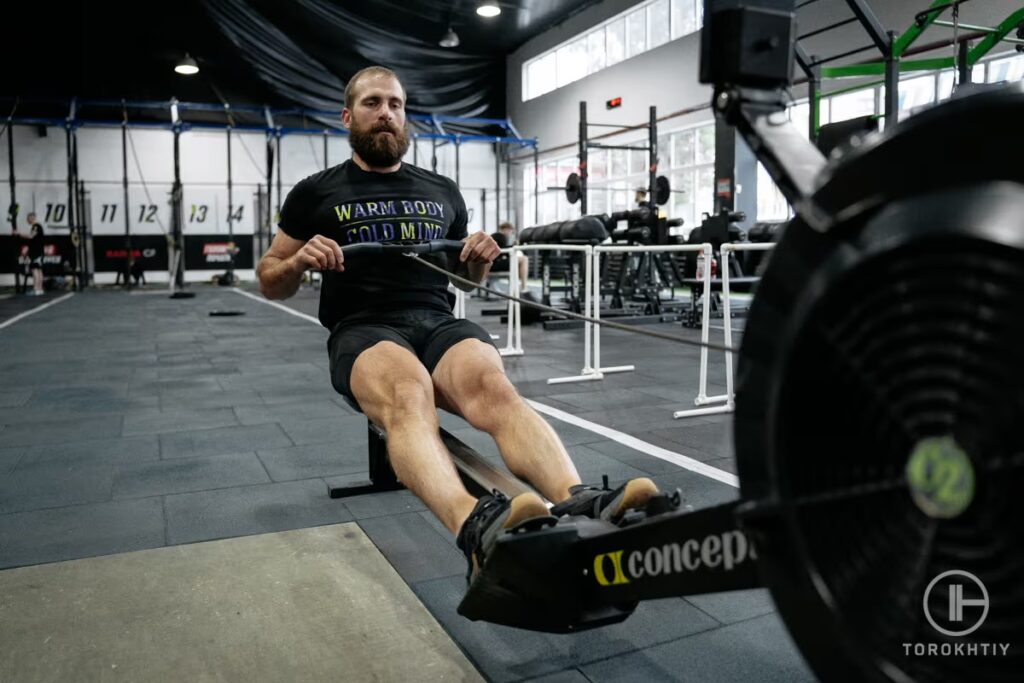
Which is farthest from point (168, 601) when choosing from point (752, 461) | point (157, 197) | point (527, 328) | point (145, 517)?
point (157, 197)

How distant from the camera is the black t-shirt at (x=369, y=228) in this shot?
2.19m

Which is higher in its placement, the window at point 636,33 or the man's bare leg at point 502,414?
the window at point 636,33

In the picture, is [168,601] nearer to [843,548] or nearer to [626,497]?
[626,497]

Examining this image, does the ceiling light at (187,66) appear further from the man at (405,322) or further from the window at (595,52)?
the man at (405,322)

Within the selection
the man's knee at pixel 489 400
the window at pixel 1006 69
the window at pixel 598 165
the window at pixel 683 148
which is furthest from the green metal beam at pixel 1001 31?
the window at pixel 598 165

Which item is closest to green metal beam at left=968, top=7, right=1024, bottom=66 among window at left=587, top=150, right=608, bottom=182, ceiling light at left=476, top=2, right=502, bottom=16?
ceiling light at left=476, top=2, right=502, bottom=16

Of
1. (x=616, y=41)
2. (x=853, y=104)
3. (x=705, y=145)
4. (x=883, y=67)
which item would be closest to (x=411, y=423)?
(x=883, y=67)

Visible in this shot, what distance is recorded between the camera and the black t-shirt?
A: 7.17ft

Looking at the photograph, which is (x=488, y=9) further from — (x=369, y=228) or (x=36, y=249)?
(x=369, y=228)

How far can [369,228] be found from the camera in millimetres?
2223

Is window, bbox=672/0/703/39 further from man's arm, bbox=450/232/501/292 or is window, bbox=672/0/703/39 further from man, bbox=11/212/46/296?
man's arm, bbox=450/232/501/292

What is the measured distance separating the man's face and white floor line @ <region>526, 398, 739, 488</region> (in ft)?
4.36

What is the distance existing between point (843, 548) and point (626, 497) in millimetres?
550

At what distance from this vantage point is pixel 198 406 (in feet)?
12.8
